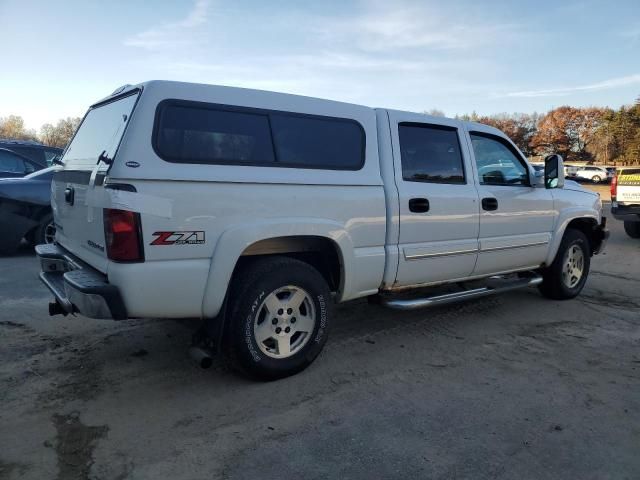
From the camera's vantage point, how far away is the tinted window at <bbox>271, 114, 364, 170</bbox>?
3.57 meters

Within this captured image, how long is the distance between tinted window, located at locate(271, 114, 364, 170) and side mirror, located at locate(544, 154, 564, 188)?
7.86 feet

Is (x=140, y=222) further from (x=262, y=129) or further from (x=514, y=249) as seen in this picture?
(x=514, y=249)

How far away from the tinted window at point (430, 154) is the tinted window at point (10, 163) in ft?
28.5

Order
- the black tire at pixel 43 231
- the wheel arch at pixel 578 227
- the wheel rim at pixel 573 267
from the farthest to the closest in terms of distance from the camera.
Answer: the black tire at pixel 43 231, the wheel rim at pixel 573 267, the wheel arch at pixel 578 227

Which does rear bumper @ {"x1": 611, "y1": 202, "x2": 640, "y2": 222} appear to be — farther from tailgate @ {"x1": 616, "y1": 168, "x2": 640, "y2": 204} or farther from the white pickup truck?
the white pickup truck

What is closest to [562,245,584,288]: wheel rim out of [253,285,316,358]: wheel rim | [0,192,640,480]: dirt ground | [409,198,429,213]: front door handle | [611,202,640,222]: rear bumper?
[0,192,640,480]: dirt ground

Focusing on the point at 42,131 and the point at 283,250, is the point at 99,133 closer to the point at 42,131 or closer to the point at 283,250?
the point at 283,250

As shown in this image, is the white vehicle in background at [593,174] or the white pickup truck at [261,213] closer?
the white pickup truck at [261,213]

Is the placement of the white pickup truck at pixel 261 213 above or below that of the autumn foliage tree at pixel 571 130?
below

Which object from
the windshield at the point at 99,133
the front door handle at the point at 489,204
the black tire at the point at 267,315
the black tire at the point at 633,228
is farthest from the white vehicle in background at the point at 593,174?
the windshield at the point at 99,133

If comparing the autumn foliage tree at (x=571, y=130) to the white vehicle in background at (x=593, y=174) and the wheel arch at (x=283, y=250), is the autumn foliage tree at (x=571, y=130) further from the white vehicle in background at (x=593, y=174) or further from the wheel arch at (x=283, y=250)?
the wheel arch at (x=283, y=250)

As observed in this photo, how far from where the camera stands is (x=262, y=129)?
11.4 ft

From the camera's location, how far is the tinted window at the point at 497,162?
4.86 meters

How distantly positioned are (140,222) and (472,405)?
2367 mm
